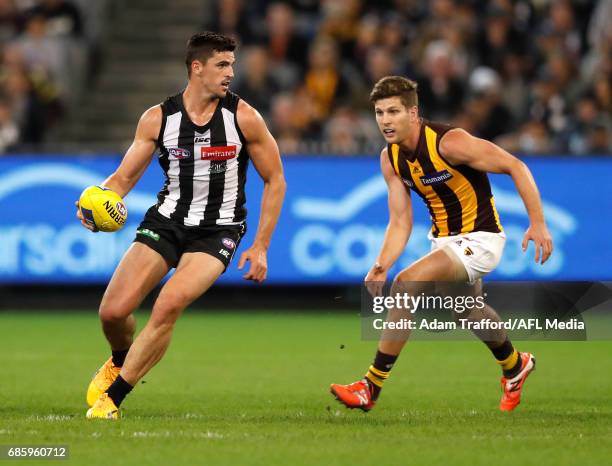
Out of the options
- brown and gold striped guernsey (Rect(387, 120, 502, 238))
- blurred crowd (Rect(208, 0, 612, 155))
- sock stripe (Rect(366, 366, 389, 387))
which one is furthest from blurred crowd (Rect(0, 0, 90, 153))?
sock stripe (Rect(366, 366, 389, 387))

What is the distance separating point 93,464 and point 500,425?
2702 mm

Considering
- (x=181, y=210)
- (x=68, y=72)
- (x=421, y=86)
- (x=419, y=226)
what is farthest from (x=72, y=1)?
(x=181, y=210)

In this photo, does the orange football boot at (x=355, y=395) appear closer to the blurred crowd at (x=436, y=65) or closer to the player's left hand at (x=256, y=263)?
the player's left hand at (x=256, y=263)

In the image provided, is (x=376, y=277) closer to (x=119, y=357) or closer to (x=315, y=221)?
(x=119, y=357)

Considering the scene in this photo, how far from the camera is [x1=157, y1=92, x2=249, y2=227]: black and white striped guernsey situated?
8477 mm

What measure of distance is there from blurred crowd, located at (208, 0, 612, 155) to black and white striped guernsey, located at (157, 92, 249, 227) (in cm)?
755

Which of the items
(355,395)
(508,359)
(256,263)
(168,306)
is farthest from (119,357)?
(508,359)

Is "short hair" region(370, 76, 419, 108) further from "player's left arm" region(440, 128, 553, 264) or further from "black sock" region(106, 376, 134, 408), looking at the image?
"black sock" region(106, 376, 134, 408)

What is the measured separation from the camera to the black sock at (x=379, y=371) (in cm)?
856

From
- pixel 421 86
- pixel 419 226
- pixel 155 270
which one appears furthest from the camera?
pixel 421 86

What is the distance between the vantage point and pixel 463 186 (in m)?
8.76

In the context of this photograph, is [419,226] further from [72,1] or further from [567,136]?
[72,1]

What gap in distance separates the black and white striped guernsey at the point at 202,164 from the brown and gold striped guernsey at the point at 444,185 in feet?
3.70

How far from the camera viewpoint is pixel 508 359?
9008 mm
